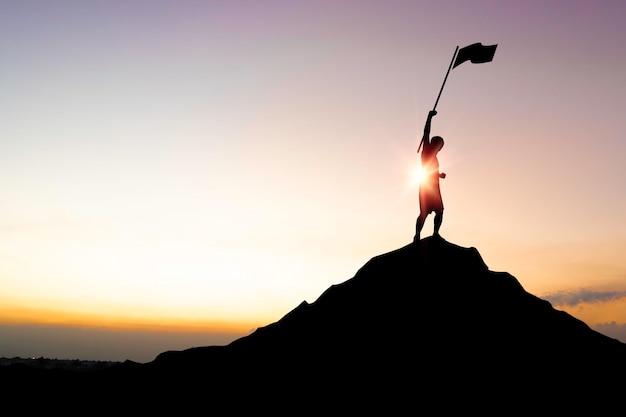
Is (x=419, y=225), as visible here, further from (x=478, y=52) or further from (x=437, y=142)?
(x=478, y=52)

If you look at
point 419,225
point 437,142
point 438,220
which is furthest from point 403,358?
point 437,142

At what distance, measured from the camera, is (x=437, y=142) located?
16344mm

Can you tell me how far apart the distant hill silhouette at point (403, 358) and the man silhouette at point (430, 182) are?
0.64 m

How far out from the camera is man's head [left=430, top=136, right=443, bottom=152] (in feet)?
53.6

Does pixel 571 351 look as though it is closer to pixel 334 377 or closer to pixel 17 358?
pixel 334 377

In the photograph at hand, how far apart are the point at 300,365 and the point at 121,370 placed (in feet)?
17.5

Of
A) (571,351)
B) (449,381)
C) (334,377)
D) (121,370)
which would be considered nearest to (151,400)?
(121,370)

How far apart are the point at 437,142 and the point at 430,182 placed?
1249 mm

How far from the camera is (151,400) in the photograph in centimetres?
1382

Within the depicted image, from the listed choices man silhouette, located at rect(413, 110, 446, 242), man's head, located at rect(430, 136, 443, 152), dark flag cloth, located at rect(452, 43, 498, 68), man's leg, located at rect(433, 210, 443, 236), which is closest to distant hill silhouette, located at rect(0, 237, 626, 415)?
man's leg, located at rect(433, 210, 443, 236)

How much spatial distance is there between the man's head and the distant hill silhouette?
108 inches

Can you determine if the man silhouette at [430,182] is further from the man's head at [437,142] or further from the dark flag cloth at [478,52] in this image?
the dark flag cloth at [478,52]

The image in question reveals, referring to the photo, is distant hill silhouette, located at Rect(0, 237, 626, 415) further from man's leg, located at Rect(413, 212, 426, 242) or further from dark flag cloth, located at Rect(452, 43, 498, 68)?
dark flag cloth, located at Rect(452, 43, 498, 68)

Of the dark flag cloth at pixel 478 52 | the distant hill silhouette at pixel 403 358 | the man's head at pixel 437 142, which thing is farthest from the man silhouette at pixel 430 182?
the dark flag cloth at pixel 478 52
